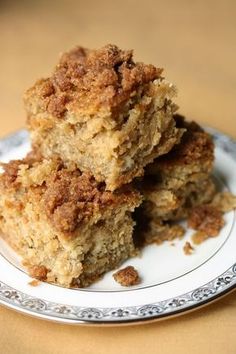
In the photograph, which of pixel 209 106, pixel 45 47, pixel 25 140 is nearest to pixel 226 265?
pixel 25 140

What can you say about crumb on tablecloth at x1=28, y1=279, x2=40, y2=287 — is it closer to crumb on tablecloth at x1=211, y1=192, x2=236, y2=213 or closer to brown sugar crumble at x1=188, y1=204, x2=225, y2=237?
brown sugar crumble at x1=188, y1=204, x2=225, y2=237

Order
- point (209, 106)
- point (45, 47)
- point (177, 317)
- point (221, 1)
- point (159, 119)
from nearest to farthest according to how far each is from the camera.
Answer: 1. point (177, 317)
2. point (159, 119)
3. point (209, 106)
4. point (45, 47)
5. point (221, 1)

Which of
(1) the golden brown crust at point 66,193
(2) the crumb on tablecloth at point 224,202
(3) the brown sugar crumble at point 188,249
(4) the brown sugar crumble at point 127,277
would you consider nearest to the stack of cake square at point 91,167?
(1) the golden brown crust at point 66,193

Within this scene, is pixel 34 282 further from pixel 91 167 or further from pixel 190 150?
pixel 190 150

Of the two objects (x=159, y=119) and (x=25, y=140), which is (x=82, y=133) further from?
(x=25, y=140)

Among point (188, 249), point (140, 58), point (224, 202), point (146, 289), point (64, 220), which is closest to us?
point (64, 220)

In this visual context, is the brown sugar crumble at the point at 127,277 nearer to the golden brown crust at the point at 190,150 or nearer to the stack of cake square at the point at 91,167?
the stack of cake square at the point at 91,167

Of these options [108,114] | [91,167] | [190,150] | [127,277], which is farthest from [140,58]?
[127,277]
